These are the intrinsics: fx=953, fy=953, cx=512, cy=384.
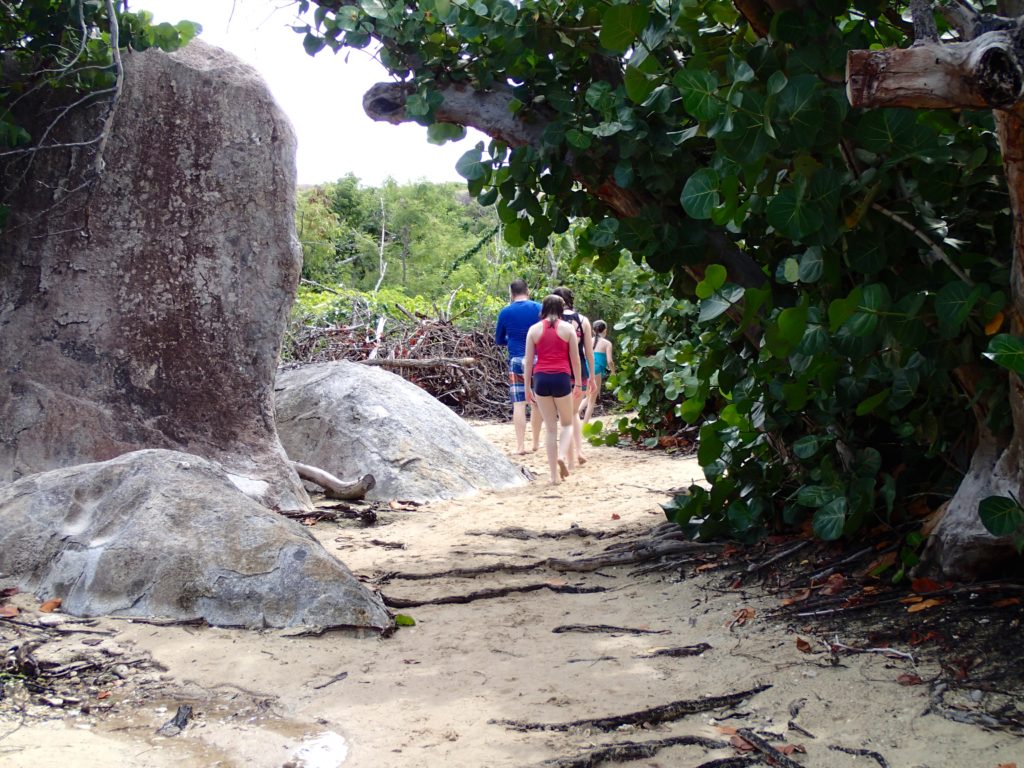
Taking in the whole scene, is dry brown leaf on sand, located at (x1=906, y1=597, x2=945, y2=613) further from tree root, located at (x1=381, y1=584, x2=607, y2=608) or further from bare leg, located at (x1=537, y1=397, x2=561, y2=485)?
bare leg, located at (x1=537, y1=397, x2=561, y2=485)

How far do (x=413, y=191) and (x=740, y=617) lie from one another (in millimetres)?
33999

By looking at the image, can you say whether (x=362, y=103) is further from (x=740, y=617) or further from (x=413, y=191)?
(x=413, y=191)

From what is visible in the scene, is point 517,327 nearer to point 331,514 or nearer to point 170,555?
point 331,514

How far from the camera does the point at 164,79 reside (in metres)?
6.23

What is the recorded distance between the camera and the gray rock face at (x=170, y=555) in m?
3.66

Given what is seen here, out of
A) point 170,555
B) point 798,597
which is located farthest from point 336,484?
point 798,597

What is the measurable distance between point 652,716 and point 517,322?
648 cm

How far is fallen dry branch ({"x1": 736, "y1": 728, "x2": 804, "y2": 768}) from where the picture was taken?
246 cm

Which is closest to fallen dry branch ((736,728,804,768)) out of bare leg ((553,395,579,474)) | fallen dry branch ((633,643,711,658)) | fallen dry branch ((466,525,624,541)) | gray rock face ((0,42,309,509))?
fallen dry branch ((633,643,711,658))

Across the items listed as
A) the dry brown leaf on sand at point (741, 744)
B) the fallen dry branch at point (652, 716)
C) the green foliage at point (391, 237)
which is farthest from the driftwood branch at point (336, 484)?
the green foliage at point (391, 237)

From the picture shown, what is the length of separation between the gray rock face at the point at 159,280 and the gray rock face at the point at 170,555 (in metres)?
1.61

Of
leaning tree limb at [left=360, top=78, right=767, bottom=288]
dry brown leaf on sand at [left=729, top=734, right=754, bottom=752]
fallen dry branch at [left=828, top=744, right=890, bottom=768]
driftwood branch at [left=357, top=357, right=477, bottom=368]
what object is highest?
leaning tree limb at [left=360, top=78, right=767, bottom=288]

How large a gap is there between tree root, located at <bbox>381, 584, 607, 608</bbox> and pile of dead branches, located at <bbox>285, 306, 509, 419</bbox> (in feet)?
28.4

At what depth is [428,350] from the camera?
45.3 ft
